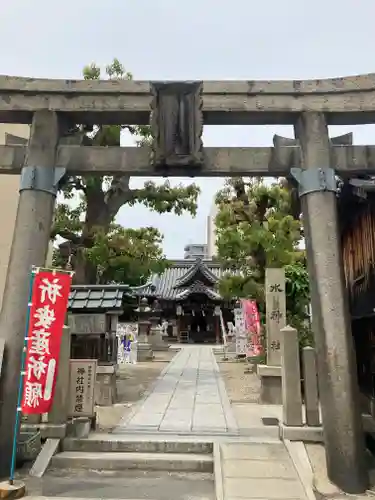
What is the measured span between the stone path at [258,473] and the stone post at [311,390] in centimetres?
66

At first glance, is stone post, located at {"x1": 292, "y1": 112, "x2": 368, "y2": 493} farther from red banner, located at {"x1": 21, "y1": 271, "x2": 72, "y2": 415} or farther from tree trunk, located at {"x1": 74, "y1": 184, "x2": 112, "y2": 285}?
tree trunk, located at {"x1": 74, "y1": 184, "x2": 112, "y2": 285}

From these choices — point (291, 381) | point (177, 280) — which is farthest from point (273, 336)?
point (177, 280)

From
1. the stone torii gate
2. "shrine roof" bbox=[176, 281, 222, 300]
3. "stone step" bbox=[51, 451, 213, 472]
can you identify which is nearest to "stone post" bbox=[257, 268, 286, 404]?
"stone step" bbox=[51, 451, 213, 472]

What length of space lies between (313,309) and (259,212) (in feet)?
40.8

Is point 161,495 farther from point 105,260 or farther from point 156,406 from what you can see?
point 105,260

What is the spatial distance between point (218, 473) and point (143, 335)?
21.3m

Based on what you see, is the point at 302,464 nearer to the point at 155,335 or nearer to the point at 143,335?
the point at 143,335

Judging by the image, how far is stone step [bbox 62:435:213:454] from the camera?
22.3ft

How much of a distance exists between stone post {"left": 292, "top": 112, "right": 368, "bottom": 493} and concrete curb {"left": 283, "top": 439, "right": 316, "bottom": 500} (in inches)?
12.6

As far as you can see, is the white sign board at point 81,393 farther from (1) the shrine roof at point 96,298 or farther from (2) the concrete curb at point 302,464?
(1) the shrine roof at point 96,298

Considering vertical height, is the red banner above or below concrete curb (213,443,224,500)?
above

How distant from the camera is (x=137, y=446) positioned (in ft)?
22.6

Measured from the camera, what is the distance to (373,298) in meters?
7.62

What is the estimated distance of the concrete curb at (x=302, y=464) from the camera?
529 cm
